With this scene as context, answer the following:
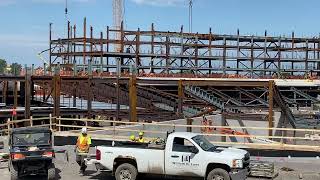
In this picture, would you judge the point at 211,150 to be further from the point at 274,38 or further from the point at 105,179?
the point at 274,38

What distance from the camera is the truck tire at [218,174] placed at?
13.9 m

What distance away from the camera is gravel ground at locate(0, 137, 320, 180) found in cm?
1650

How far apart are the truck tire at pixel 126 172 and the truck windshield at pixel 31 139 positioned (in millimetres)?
2937

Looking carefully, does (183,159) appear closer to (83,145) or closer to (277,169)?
→ (83,145)

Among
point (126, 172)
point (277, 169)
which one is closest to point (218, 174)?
point (126, 172)

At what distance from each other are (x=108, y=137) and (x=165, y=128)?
5.32 m

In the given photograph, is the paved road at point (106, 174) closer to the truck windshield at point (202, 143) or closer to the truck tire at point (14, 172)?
the truck tire at point (14, 172)

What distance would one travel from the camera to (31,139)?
16203 millimetres

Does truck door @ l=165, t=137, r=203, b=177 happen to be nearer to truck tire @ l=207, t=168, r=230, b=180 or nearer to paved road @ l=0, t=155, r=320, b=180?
truck tire @ l=207, t=168, r=230, b=180

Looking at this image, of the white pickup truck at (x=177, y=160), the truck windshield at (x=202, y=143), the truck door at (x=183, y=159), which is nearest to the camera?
the white pickup truck at (x=177, y=160)

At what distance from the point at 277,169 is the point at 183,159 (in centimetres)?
527

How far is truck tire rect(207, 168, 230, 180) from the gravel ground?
241cm

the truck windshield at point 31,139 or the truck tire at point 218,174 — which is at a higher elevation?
the truck windshield at point 31,139

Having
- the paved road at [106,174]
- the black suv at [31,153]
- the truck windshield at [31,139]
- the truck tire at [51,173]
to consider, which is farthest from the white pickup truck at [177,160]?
the truck windshield at [31,139]
